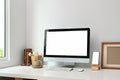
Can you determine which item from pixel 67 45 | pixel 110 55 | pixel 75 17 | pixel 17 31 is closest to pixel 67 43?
pixel 67 45

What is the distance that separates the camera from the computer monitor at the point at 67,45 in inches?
84.2

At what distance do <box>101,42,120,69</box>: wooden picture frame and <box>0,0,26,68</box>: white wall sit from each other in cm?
106

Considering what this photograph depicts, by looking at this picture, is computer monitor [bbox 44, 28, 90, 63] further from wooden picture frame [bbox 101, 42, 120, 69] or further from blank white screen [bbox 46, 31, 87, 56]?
wooden picture frame [bbox 101, 42, 120, 69]

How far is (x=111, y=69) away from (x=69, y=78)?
26.2 inches

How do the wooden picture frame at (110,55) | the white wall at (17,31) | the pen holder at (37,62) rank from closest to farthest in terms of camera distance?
the wooden picture frame at (110,55) → the pen holder at (37,62) → the white wall at (17,31)

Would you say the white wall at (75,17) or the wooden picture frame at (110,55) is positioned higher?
the white wall at (75,17)

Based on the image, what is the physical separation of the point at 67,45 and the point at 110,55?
1.60 feet

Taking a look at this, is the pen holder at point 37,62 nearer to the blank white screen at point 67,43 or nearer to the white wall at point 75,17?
the blank white screen at point 67,43

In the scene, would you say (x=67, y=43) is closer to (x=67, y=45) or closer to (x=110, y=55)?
(x=67, y=45)

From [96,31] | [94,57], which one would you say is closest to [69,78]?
[94,57]

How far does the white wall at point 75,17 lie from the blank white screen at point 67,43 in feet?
0.53

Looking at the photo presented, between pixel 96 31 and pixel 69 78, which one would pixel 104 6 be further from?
pixel 69 78

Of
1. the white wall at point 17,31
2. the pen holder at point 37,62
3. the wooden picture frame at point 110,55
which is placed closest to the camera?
the wooden picture frame at point 110,55

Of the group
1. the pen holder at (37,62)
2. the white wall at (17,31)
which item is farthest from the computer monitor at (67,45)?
the white wall at (17,31)
